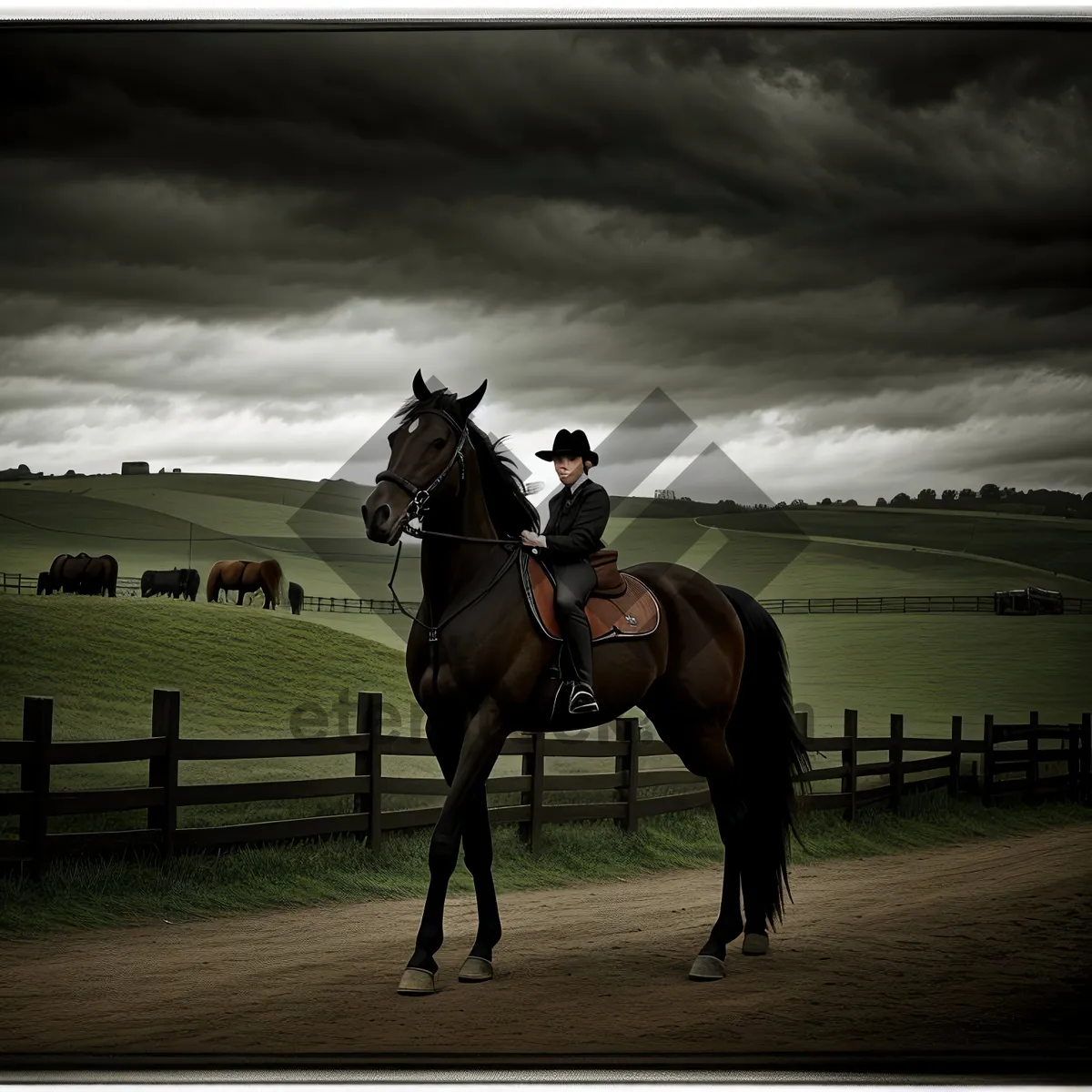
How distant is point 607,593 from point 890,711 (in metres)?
9.53

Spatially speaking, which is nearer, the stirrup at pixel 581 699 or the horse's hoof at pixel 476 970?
the horse's hoof at pixel 476 970

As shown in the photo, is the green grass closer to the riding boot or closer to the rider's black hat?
the riding boot

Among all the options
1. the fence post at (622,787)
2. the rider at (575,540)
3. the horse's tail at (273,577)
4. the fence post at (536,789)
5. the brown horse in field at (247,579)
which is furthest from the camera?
the horse's tail at (273,577)

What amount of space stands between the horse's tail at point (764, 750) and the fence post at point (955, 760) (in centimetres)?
835

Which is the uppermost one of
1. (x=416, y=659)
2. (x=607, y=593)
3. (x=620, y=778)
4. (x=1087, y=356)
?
(x=1087, y=356)

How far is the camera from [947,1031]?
15.4ft

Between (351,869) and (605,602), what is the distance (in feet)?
10.9

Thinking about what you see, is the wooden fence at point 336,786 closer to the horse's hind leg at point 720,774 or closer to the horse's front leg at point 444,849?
the horse's front leg at point 444,849

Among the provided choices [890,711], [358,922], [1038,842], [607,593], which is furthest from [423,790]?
[890,711]

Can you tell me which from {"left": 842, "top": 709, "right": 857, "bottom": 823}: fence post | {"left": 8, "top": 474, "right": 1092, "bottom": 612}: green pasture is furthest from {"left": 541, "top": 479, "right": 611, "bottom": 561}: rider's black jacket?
{"left": 842, "top": 709, "right": 857, "bottom": 823}: fence post

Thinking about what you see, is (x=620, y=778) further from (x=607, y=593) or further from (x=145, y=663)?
(x=145, y=663)

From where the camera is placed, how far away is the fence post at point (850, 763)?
1229 cm

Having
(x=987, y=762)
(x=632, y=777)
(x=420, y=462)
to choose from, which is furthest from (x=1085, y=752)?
(x=420, y=462)

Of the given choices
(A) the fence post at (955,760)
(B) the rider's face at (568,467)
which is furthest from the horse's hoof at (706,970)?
(A) the fence post at (955,760)
